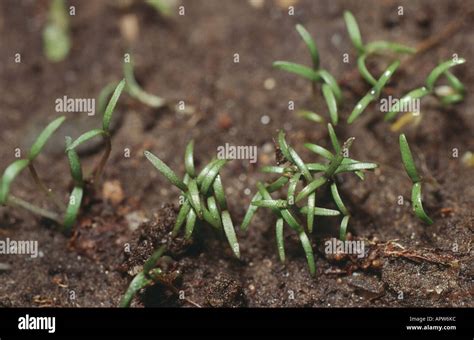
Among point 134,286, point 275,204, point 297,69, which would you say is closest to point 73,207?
point 134,286

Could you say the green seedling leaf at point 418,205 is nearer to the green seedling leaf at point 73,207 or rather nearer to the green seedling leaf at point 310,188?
the green seedling leaf at point 310,188

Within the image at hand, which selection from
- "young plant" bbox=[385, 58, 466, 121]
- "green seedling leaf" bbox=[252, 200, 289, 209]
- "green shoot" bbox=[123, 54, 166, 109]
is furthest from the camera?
"green shoot" bbox=[123, 54, 166, 109]

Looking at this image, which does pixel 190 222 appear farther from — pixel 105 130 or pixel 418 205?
pixel 418 205

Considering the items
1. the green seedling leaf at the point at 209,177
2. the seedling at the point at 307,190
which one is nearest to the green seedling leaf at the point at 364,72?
Answer: the seedling at the point at 307,190

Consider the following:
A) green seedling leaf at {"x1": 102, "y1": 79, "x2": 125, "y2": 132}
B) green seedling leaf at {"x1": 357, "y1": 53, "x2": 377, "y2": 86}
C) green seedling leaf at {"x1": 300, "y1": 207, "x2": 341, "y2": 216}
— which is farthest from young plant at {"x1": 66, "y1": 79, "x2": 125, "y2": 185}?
green seedling leaf at {"x1": 357, "y1": 53, "x2": 377, "y2": 86}

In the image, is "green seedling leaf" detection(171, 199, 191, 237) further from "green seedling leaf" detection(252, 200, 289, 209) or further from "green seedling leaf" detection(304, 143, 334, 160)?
"green seedling leaf" detection(304, 143, 334, 160)

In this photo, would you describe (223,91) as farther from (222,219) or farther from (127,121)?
(222,219)

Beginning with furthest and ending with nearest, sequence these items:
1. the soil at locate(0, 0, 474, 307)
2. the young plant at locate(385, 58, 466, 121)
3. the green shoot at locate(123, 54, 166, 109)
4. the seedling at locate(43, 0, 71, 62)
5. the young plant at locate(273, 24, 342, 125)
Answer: the seedling at locate(43, 0, 71, 62)
the green shoot at locate(123, 54, 166, 109)
the young plant at locate(273, 24, 342, 125)
the young plant at locate(385, 58, 466, 121)
the soil at locate(0, 0, 474, 307)
